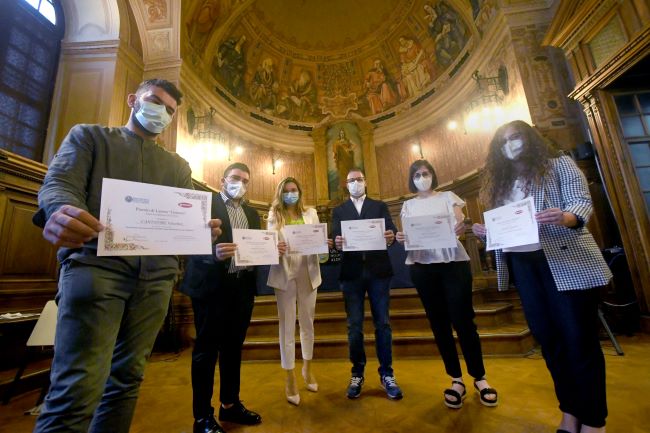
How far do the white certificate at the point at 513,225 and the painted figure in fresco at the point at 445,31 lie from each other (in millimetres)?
7624

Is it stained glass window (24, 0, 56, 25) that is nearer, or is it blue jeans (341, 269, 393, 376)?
blue jeans (341, 269, 393, 376)

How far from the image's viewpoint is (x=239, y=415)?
1854 millimetres

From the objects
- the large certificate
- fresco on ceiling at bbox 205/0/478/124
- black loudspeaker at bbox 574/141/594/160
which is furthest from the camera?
fresco on ceiling at bbox 205/0/478/124

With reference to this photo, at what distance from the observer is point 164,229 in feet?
3.60

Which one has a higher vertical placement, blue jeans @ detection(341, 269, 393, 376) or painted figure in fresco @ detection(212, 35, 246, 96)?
painted figure in fresco @ detection(212, 35, 246, 96)

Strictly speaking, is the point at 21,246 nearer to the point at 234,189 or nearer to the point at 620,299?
the point at 234,189

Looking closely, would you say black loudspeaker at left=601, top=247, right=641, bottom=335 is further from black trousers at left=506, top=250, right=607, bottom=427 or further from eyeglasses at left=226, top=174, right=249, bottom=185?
eyeglasses at left=226, top=174, right=249, bottom=185

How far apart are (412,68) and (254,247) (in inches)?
351

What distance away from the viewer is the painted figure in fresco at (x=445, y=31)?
7429mm

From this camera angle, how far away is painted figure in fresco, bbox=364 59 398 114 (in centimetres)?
955

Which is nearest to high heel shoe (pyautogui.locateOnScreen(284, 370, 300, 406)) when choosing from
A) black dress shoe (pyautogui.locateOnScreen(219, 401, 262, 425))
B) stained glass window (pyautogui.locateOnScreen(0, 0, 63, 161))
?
black dress shoe (pyautogui.locateOnScreen(219, 401, 262, 425))

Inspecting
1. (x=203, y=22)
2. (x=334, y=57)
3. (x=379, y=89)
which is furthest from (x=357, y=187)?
(x=334, y=57)

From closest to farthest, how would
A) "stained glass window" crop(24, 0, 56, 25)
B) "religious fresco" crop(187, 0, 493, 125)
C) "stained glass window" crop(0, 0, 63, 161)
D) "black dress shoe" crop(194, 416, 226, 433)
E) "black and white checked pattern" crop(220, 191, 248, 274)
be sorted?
1. "black dress shoe" crop(194, 416, 226, 433)
2. "black and white checked pattern" crop(220, 191, 248, 274)
3. "stained glass window" crop(0, 0, 63, 161)
4. "stained glass window" crop(24, 0, 56, 25)
5. "religious fresco" crop(187, 0, 493, 125)

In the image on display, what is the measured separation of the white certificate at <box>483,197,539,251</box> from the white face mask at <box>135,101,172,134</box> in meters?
1.62
